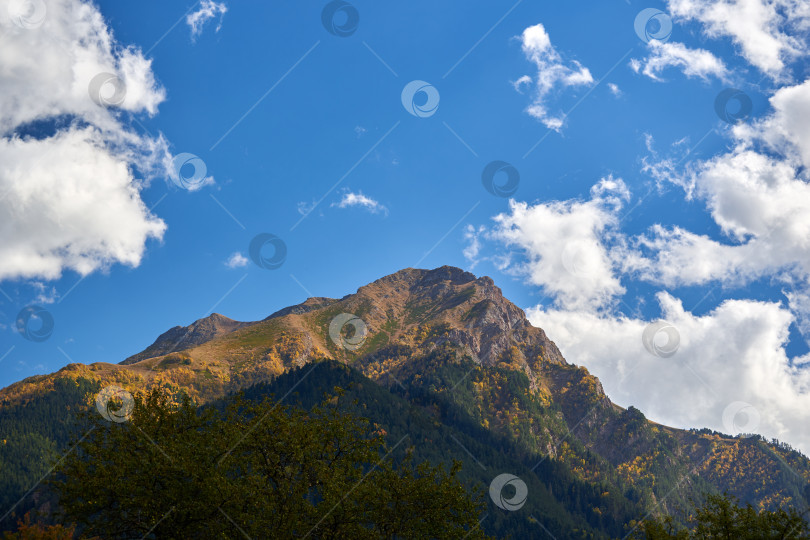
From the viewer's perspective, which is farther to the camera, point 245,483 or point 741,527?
point 741,527

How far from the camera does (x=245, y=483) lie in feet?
120

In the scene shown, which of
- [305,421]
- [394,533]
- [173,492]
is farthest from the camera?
[305,421]

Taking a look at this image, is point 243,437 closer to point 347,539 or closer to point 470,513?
point 347,539

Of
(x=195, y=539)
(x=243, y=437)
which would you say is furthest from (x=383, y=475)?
(x=195, y=539)

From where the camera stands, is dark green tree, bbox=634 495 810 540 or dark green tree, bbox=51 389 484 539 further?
dark green tree, bbox=634 495 810 540

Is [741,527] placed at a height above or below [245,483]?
above

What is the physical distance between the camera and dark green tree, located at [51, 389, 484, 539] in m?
34.1

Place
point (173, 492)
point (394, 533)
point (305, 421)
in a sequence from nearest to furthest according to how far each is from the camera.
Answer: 1. point (173, 492)
2. point (394, 533)
3. point (305, 421)

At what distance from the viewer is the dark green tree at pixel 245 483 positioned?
34.1 m

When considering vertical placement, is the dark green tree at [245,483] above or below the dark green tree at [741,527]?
below

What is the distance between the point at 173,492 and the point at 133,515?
311 centimetres

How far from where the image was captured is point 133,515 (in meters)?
34.3

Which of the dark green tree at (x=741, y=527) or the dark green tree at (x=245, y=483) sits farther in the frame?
the dark green tree at (x=741, y=527)

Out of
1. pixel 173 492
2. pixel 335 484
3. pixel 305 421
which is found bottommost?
pixel 173 492
